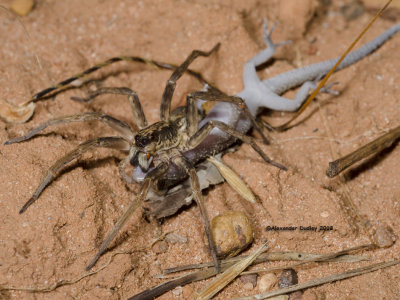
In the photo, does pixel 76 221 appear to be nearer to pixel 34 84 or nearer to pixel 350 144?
pixel 34 84

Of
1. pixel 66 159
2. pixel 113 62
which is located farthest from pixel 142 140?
pixel 113 62

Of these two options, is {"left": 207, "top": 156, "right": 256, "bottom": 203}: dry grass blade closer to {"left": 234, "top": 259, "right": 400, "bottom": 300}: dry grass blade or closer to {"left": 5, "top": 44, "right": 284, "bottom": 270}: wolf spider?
{"left": 5, "top": 44, "right": 284, "bottom": 270}: wolf spider

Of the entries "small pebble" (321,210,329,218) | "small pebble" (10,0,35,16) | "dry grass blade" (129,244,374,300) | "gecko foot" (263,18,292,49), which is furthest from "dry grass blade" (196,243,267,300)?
"small pebble" (10,0,35,16)

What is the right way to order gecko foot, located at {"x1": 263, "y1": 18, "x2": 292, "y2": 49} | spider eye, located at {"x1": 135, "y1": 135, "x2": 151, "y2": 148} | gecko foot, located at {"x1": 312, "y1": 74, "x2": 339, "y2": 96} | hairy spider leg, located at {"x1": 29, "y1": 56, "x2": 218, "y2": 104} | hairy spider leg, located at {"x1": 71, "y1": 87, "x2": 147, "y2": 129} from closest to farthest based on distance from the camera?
spider eye, located at {"x1": 135, "y1": 135, "x2": 151, "y2": 148}
hairy spider leg, located at {"x1": 71, "y1": 87, "x2": 147, "y2": 129}
hairy spider leg, located at {"x1": 29, "y1": 56, "x2": 218, "y2": 104}
gecko foot, located at {"x1": 312, "y1": 74, "x2": 339, "y2": 96}
gecko foot, located at {"x1": 263, "y1": 18, "x2": 292, "y2": 49}

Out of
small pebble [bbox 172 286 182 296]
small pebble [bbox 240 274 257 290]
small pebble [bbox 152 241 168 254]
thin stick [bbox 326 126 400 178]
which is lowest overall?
small pebble [bbox 240 274 257 290]

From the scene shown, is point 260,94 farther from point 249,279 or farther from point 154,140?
point 249,279

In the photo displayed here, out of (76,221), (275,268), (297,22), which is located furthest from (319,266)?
(297,22)
